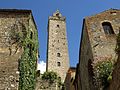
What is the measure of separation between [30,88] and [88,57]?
415cm

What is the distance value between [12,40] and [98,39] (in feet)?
18.9

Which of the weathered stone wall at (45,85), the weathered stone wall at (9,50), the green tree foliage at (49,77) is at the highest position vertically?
the weathered stone wall at (9,50)

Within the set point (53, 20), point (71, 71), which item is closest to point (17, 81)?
point (71, 71)

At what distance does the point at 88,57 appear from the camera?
16.9m

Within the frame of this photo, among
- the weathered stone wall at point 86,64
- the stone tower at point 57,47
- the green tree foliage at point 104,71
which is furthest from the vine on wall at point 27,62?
the stone tower at point 57,47

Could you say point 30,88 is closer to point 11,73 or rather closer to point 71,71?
point 11,73

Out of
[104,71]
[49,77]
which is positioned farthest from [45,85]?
[104,71]

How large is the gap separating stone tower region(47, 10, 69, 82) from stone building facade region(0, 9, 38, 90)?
80.2 feet

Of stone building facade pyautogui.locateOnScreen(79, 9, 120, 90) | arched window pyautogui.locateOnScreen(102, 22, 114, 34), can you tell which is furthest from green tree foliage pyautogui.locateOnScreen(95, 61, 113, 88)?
arched window pyautogui.locateOnScreen(102, 22, 114, 34)

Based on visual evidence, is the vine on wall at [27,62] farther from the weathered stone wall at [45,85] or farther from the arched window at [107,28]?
the arched window at [107,28]

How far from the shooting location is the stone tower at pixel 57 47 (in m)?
44.3

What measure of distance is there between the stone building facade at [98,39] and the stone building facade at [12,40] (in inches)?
161

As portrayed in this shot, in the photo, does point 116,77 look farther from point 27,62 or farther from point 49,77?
point 49,77

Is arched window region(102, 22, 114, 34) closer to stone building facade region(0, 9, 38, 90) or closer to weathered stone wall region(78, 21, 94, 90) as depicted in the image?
weathered stone wall region(78, 21, 94, 90)
